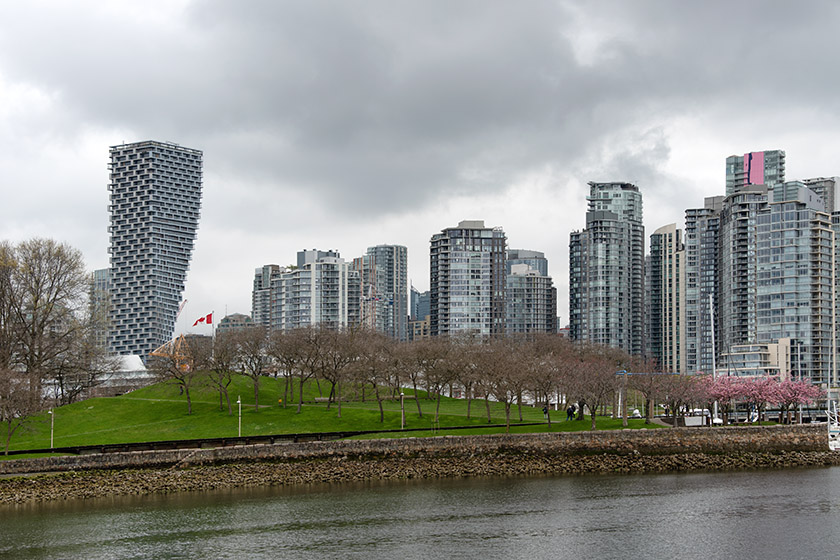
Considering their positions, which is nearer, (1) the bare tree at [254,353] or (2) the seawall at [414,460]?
(2) the seawall at [414,460]

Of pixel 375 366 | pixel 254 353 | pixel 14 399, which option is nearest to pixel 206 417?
pixel 254 353

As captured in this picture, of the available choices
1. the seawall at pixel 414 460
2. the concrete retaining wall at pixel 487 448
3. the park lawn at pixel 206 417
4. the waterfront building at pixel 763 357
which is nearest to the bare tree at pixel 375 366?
the park lawn at pixel 206 417

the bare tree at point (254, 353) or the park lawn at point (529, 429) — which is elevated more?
the bare tree at point (254, 353)

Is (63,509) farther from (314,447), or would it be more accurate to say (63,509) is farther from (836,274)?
(836,274)

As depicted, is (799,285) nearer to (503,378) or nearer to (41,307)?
(503,378)

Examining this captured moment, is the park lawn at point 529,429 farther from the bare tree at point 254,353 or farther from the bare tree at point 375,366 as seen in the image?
the bare tree at point 254,353

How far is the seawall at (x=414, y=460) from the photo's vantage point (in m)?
67.6

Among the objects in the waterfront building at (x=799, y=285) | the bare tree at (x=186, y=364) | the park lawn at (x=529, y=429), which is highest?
the waterfront building at (x=799, y=285)

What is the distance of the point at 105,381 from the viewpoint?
119875 mm

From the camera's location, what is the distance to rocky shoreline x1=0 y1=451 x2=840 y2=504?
216 feet

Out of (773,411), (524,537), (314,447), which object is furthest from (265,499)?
(773,411)

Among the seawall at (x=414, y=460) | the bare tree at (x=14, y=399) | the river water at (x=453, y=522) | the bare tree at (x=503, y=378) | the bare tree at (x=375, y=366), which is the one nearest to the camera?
the river water at (x=453, y=522)

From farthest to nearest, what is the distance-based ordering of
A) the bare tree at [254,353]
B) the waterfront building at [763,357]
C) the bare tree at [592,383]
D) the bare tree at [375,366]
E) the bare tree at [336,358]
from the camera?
the waterfront building at [763,357] < the bare tree at [254,353] < the bare tree at [336,358] < the bare tree at [375,366] < the bare tree at [592,383]

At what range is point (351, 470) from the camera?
72188mm
